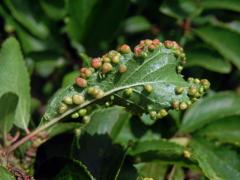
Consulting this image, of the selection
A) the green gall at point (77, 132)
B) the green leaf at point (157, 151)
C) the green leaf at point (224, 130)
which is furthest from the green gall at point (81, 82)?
the green leaf at point (224, 130)

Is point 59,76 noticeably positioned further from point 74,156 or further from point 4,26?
point 74,156

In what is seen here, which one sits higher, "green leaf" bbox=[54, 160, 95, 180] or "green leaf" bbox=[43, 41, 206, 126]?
"green leaf" bbox=[43, 41, 206, 126]

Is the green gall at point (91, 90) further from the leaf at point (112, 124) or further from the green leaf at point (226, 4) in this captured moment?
the green leaf at point (226, 4)

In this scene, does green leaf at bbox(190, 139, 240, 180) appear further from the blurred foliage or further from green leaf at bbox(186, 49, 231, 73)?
green leaf at bbox(186, 49, 231, 73)

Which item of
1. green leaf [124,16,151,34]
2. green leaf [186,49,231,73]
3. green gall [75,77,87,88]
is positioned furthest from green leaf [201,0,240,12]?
green gall [75,77,87,88]

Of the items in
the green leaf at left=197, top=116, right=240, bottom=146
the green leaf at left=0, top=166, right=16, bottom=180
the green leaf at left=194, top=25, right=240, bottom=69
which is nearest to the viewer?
the green leaf at left=0, top=166, right=16, bottom=180

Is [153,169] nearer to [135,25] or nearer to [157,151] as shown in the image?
[157,151]
